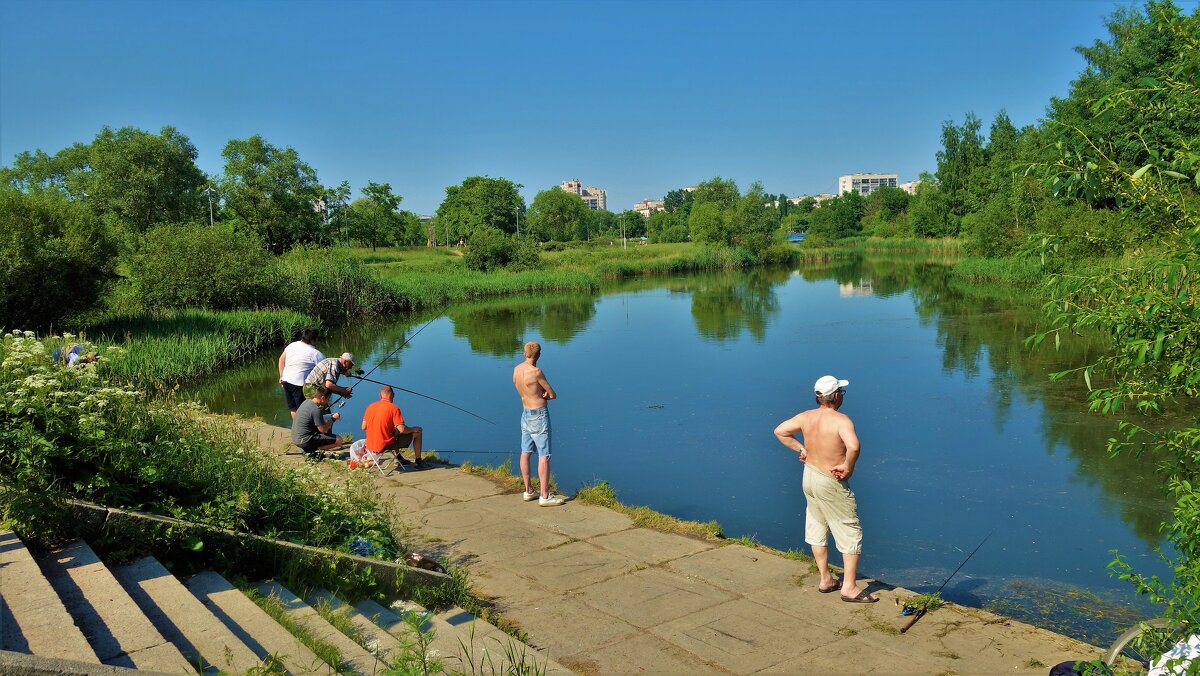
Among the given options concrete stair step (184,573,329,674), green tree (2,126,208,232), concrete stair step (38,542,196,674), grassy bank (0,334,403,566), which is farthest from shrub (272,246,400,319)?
concrete stair step (38,542,196,674)

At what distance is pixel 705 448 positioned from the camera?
39.9 feet

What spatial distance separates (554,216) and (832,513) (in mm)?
94762

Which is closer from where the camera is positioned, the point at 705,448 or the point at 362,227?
the point at 705,448

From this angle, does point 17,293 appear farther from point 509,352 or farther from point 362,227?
point 362,227

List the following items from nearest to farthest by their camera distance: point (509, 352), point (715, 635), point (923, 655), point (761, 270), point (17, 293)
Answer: point (923, 655), point (715, 635), point (17, 293), point (509, 352), point (761, 270)

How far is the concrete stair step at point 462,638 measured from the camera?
4.19 metres

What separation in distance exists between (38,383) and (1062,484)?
10348 millimetres

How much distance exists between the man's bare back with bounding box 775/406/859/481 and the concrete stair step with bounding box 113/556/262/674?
3554 millimetres

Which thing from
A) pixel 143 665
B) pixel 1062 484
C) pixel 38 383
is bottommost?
pixel 1062 484

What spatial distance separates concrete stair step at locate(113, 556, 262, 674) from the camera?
3.64 meters

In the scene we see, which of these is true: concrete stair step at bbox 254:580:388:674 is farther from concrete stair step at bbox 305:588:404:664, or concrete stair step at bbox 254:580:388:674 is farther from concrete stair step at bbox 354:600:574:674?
concrete stair step at bbox 354:600:574:674

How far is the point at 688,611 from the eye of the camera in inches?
216

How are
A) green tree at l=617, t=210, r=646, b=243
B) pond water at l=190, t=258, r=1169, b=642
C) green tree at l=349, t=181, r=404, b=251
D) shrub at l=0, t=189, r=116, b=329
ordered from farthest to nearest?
green tree at l=617, t=210, r=646, b=243, green tree at l=349, t=181, r=404, b=251, shrub at l=0, t=189, r=116, b=329, pond water at l=190, t=258, r=1169, b=642

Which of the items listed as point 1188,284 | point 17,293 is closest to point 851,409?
point 1188,284
